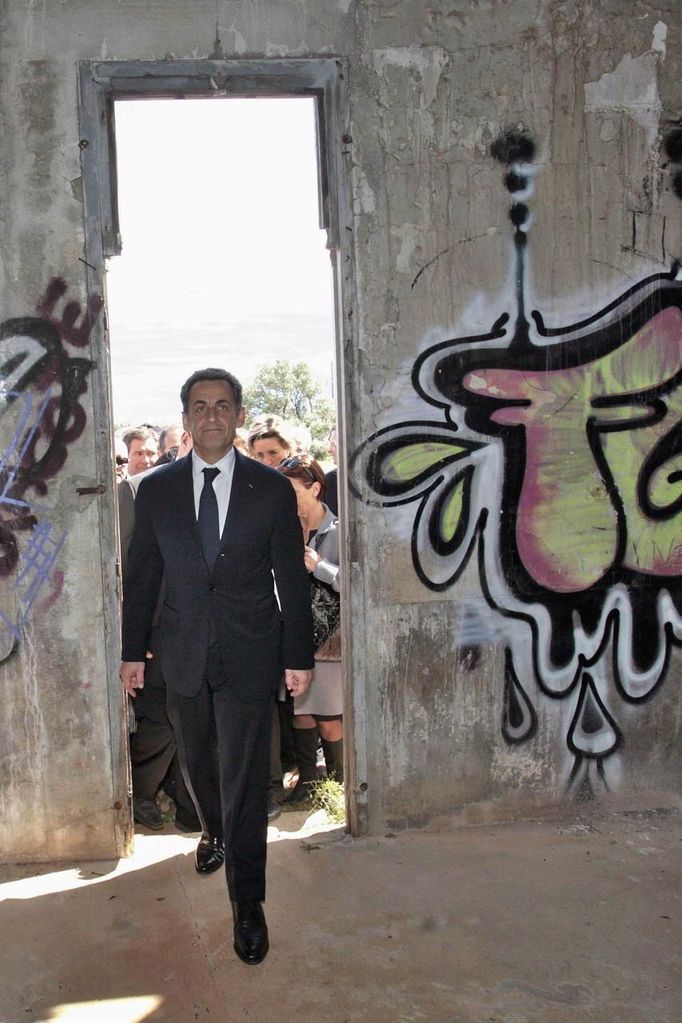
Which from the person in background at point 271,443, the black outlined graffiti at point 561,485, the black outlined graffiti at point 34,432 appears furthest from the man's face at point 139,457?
the black outlined graffiti at point 561,485

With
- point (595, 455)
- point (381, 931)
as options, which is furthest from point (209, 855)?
point (595, 455)

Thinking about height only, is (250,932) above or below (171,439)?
below

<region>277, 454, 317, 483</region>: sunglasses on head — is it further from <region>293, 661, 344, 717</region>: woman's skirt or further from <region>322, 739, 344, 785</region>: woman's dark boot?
<region>322, 739, 344, 785</region>: woman's dark boot

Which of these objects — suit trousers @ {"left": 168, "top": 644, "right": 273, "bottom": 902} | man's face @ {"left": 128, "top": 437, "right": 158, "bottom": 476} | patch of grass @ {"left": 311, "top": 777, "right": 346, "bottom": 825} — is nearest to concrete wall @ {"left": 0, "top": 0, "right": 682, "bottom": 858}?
patch of grass @ {"left": 311, "top": 777, "right": 346, "bottom": 825}

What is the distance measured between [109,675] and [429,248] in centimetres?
238

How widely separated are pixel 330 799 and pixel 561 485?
1.99 metres

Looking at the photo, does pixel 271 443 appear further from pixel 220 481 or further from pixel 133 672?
pixel 133 672

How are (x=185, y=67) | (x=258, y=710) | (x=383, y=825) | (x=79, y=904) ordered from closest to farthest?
1. (x=258, y=710)
2. (x=79, y=904)
3. (x=185, y=67)
4. (x=383, y=825)

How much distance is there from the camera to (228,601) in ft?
12.2

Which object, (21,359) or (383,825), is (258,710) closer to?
(383,825)

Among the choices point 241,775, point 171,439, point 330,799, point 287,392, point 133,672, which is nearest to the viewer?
point 241,775

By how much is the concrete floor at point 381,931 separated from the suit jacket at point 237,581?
3.04 ft

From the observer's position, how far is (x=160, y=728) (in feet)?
16.7

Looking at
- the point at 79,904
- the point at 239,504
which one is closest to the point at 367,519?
the point at 239,504
